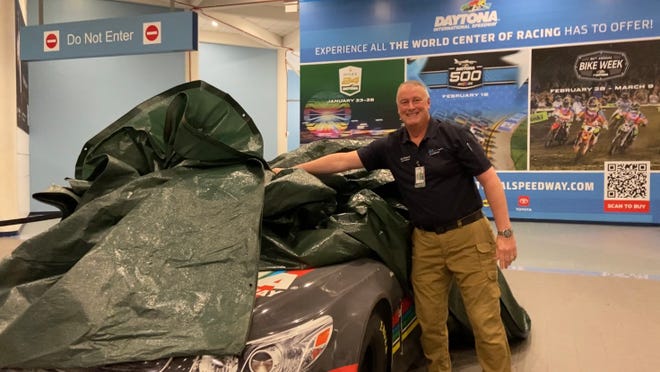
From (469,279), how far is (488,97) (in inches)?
241

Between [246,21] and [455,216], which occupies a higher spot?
[246,21]

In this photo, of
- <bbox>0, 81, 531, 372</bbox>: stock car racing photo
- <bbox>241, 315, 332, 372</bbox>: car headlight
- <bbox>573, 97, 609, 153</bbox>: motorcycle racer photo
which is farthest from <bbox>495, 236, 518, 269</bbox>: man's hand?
<bbox>573, 97, 609, 153</bbox>: motorcycle racer photo

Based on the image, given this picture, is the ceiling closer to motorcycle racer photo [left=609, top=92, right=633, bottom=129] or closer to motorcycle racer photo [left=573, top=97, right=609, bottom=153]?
motorcycle racer photo [left=573, top=97, right=609, bottom=153]

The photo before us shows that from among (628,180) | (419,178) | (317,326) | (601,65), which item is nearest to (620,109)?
(601,65)

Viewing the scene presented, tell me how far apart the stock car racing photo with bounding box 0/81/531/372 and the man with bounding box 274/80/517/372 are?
13cm

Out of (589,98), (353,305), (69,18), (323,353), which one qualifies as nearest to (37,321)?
(323,353)

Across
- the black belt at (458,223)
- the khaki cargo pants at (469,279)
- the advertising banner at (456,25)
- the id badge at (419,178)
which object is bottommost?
the khaki cargo pants at (469,279)

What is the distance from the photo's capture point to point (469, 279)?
220 centimetres

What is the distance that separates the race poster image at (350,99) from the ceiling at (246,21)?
2.09 metres

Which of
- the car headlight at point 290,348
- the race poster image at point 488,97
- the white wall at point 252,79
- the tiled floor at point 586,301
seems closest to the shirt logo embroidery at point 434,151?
the car headlight at point 290,348

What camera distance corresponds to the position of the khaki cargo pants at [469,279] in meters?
2.19

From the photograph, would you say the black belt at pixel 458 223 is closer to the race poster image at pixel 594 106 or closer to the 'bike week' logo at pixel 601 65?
the race poster image at pixel 594 106

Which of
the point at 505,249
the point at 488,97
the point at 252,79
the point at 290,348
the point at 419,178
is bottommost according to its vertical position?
the point at 290,348

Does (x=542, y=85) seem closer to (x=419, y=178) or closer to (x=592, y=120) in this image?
(x=592, y=120)
